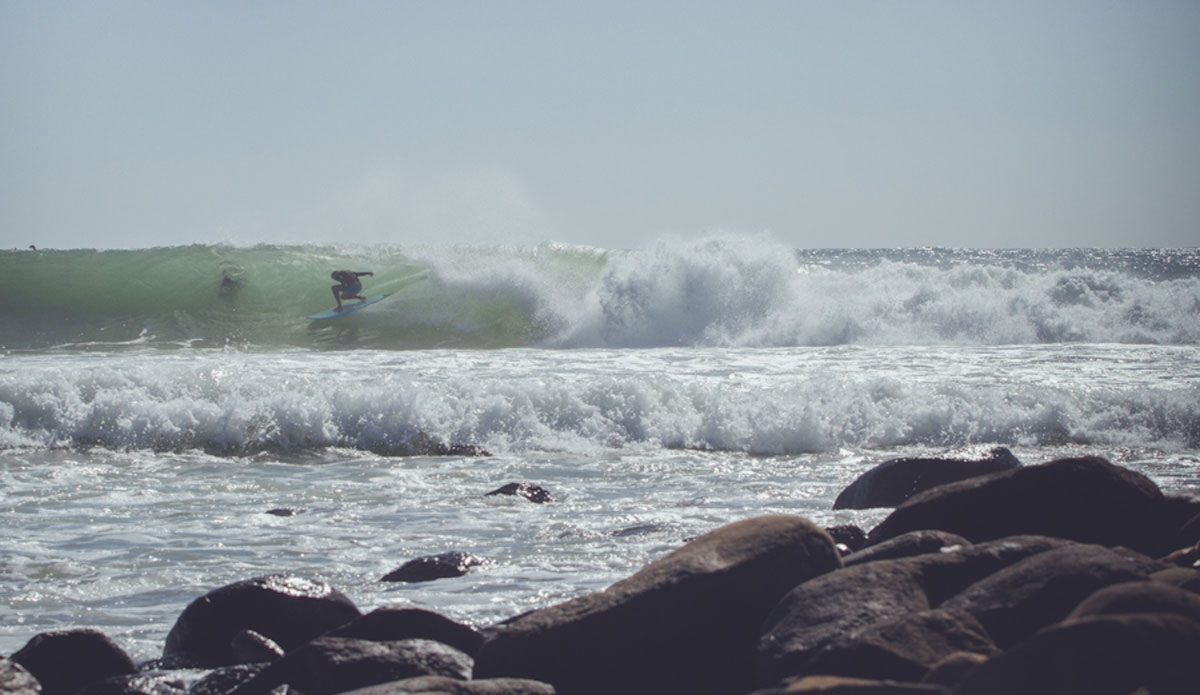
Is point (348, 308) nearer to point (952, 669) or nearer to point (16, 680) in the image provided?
point (16, 680)

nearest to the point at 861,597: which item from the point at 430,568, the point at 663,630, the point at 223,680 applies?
the point at 663,630

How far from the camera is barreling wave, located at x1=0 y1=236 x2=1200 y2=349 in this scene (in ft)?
57.7

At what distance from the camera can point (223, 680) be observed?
11.7 feet

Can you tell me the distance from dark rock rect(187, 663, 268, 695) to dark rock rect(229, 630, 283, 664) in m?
0.13

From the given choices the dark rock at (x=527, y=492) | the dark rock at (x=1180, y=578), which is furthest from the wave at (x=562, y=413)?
the dark rock at (x=1180, y=578)

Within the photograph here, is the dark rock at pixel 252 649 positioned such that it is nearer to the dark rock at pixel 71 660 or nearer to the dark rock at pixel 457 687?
the dark rock at pixel 71 660

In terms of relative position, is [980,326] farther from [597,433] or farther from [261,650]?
[261,650]

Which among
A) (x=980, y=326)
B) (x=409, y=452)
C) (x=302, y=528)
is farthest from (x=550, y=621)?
(x=980, y=326)

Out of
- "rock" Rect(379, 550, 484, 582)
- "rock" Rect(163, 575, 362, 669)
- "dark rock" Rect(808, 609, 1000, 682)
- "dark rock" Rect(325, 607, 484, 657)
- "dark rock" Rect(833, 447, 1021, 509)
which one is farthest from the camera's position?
"dark rock" Rect(833, 447, 1021, 509)

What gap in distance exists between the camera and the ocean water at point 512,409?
5.65 meters

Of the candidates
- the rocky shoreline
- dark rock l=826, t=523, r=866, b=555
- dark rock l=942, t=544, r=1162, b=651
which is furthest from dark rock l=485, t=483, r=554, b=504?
dark rock l=942, t=544, r=1162, b=651

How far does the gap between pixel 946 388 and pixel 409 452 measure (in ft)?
17.7

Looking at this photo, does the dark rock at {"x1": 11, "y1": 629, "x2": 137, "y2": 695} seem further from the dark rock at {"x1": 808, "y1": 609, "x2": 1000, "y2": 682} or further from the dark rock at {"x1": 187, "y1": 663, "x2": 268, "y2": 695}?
the dark rock at {"x1": 808, "y1": 609, "x2": 1000, "y2": 682}

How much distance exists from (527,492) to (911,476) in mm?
2499
